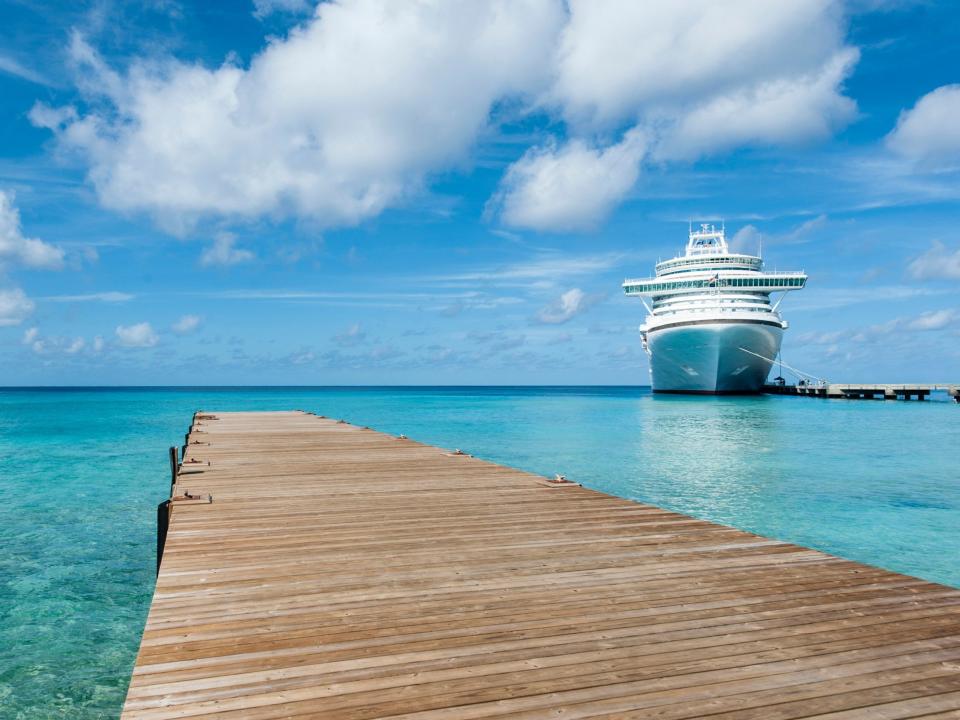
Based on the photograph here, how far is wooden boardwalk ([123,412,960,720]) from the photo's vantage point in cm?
326

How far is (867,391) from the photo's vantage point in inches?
3051

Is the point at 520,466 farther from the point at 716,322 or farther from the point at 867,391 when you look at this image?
the point at 867,391

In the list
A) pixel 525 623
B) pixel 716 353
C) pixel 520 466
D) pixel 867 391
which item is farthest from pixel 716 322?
pixel 525 623

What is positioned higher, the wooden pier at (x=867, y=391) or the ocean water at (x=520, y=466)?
the wooden pier at (x=867, y=391)

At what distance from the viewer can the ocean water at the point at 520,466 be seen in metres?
7.72

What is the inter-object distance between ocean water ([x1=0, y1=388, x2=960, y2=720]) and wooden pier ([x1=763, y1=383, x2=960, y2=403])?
37485 millimetres

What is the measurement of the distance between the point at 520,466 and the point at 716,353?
50.1 meters

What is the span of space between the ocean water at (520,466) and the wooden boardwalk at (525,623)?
2.13 meters

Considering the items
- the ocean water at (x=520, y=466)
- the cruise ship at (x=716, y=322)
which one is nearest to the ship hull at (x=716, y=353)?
the cruise ship at (x=716, y=322)

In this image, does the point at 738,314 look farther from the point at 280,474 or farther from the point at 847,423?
the point at 280,474

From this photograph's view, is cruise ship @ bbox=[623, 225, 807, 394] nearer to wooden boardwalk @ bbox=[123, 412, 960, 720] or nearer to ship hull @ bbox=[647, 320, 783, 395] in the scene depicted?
ship hull @ bbox=[647, 320, 783, 395]

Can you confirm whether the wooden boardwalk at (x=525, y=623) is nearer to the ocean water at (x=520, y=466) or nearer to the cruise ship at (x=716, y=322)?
the ocean water at (x=520, y=466)

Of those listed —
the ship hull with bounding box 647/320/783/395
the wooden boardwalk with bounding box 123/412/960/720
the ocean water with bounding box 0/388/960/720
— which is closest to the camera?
the wooden boardwalk with bounding box 123/412/960/720

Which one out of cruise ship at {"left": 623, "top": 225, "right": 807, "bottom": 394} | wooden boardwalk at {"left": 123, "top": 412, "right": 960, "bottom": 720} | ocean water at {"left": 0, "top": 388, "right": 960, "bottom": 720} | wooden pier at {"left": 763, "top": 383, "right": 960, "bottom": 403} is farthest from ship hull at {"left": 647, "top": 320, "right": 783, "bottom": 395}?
wooden boardwalk at {"left": 123, "top": 412, "right": 960, "bottom": 720}
